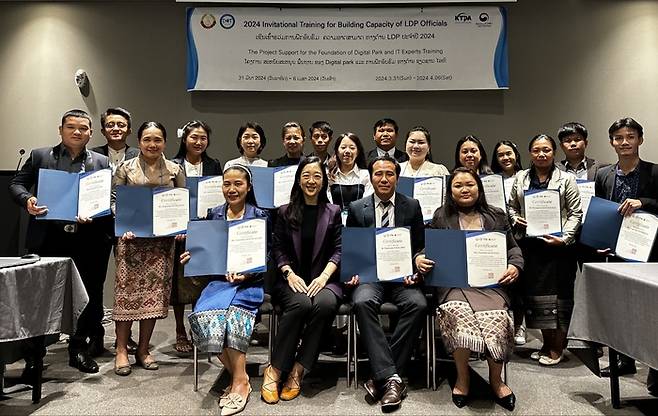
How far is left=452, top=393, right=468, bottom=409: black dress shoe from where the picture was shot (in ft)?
8.39

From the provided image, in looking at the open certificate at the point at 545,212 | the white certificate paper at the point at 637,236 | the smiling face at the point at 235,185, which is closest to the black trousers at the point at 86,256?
the smiling face at the point at 235,185

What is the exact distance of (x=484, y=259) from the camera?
264 centimetres

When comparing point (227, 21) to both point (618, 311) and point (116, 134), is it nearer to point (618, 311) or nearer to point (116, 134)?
point (116, 134)

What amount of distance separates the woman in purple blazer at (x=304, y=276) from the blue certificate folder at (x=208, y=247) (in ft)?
1.18

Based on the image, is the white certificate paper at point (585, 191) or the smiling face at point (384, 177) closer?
the smiling face at point (384, 177)

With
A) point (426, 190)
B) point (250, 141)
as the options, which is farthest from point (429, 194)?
point (250, 141)

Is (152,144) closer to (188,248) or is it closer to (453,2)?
(188,248)

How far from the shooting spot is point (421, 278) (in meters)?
2.86

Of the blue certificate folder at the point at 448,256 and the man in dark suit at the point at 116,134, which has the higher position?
the man in dark suit at the point at 116,134

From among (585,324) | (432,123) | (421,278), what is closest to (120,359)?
(421,278)

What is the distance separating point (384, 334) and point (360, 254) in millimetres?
471

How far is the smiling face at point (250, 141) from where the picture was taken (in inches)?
154

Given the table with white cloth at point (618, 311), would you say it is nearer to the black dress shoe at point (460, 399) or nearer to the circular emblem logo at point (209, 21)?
the black dress shoe at point (460, 399)

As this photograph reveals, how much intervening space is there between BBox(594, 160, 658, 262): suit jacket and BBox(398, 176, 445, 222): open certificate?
1074 millimetres
